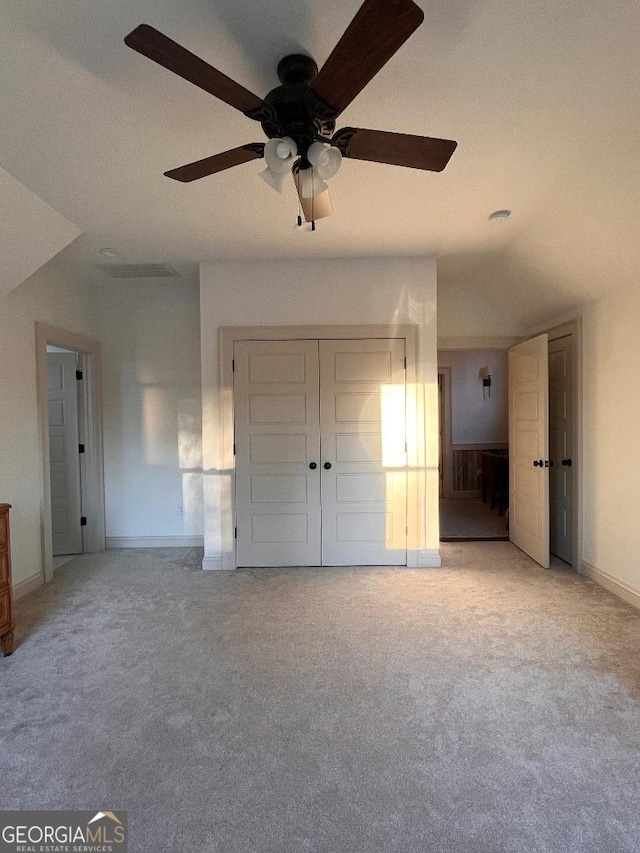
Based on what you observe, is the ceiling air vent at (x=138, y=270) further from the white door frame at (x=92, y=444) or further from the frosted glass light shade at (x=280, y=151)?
the frosted glass light shade at (x=280, y=151)

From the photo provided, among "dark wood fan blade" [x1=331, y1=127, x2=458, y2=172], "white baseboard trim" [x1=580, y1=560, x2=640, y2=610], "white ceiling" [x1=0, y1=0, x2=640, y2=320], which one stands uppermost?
"white ceiling" [x1=0, y1=0, x2=640, y2=320]

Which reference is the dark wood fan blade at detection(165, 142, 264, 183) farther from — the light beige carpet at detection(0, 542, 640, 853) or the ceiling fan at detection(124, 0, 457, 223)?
the light beige carpet at detection(0, 542, 640, 853)

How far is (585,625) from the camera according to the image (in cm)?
267

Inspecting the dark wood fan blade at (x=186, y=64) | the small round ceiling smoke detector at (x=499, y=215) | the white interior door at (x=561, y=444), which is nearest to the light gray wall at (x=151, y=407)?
the small round ceiling smoke detector at (x=499, y=215)

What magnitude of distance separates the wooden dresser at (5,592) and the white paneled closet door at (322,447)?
164 centimetres

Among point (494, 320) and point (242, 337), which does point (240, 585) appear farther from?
point (494, 320)

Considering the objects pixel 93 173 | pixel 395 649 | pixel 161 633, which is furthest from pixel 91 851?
pixel 93 173

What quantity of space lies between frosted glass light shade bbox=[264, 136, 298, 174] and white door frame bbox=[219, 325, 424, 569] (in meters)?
2.05

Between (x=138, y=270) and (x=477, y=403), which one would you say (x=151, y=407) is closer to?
(x=138, y=270)

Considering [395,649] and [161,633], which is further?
[161,633]

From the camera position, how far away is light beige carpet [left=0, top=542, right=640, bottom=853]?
4.61 ft

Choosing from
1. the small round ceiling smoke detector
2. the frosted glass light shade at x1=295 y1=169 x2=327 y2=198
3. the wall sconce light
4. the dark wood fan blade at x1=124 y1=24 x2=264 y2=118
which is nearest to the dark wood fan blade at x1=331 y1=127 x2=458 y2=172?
the frosted glass light shade at x1=295 y1=169 x2=327 y2=198

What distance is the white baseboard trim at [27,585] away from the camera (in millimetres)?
3178

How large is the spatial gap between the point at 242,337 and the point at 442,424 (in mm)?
4380
